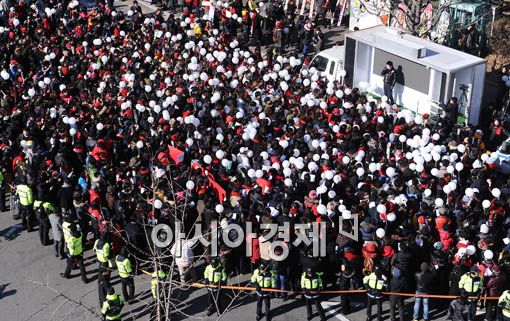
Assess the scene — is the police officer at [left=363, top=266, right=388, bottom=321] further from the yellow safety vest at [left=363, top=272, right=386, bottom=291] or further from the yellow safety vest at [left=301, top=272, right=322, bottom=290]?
the yellow safety vest at [left=301, top=272, right=322, bottom=290]

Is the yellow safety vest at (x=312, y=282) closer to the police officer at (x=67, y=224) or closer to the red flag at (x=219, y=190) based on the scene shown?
the red flag at (x=219, y=190)

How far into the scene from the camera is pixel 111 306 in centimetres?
1223

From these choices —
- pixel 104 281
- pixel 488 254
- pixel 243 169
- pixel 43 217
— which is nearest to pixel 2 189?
pixel 43 217

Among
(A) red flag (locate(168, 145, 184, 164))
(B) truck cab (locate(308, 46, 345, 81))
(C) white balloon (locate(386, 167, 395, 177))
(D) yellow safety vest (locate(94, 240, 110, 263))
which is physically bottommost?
(D) yellow safety vest (locate(94, 240, 110, 263))

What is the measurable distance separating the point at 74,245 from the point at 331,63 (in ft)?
30.4

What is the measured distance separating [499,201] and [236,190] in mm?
4948

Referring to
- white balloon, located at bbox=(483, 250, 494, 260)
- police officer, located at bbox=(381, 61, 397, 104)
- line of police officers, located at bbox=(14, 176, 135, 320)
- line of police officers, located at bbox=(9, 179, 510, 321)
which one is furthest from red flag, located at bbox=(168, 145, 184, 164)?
white balloon, located at bbox=(483, 250, 494, 260)

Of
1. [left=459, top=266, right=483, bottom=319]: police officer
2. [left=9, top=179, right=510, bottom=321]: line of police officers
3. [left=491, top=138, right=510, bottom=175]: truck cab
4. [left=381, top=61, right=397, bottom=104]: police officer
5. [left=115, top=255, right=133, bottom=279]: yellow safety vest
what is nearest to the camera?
[left=459, top=266, right=483, bottom=319]: police officer

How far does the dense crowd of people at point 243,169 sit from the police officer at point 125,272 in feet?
0.12

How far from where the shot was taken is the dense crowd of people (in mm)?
12992

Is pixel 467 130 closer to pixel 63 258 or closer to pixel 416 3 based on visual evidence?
pixel 416 3

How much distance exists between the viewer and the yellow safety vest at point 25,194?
15.3 m

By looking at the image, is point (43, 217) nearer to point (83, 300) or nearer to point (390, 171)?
point (83, 300)

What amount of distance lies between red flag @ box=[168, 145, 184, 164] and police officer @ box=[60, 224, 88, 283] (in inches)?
115
